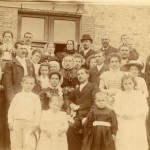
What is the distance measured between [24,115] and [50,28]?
902 millimetres

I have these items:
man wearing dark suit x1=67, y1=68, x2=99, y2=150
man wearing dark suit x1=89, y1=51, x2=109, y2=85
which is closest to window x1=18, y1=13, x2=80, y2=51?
man wearing dark suit x1=89, y1=51, x2=109, y2=85

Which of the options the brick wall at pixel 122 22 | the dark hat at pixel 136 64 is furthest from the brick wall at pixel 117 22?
the dark hat at pixel 136 64

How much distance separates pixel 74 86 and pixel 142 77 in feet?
1.89

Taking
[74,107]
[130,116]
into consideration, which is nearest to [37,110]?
[74,107]

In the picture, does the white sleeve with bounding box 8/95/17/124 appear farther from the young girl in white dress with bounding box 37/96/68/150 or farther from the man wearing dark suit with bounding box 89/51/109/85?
the man wearing dark suit with bounding box 89/51/109/85

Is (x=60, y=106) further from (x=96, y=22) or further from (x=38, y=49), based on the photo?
(x=96, y=22)

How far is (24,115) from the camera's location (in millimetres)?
3422

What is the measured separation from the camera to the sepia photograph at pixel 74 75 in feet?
11.1

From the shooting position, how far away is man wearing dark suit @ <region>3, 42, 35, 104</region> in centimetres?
348

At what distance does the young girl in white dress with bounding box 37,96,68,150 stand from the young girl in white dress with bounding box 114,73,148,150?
427mm

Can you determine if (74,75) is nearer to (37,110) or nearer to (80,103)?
(80,103)

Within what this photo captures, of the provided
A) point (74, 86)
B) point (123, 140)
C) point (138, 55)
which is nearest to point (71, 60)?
point (74, 86)

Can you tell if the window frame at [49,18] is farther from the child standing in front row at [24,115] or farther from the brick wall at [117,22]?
the child standing in front row at [24,115]

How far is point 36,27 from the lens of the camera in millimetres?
3852
